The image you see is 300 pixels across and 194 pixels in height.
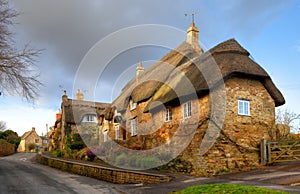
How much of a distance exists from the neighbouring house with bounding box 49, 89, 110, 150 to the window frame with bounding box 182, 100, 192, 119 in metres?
20.8

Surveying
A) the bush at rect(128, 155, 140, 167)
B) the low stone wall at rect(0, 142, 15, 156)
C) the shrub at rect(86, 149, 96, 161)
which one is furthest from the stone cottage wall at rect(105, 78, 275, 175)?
the low stone wall at rect(0, 142, 15, 156)

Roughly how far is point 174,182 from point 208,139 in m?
3.52

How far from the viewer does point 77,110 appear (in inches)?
1670

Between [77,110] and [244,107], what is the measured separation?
3020cm

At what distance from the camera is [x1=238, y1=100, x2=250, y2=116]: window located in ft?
54.7

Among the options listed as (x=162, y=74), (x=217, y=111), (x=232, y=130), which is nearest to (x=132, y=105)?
(x=162, y=74)

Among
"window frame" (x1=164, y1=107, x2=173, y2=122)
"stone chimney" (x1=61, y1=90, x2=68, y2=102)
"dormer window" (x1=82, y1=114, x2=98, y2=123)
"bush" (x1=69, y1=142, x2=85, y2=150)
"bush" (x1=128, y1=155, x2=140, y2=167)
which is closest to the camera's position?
"bush" (x1=128, y1=155, x2=140, y2=167)

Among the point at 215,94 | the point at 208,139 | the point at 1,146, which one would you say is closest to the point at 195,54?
the point at 215,94

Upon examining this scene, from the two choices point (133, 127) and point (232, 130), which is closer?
point (232, 130)

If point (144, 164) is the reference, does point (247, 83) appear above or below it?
above

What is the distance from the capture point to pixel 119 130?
29.4m

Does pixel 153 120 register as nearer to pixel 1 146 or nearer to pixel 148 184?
pixel 148 184

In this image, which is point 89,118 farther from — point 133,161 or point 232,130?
point 232,130

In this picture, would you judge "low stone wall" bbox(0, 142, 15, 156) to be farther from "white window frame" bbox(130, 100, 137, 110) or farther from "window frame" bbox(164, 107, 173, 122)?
"window frame" bbox(164, 107, 173, 122)
